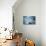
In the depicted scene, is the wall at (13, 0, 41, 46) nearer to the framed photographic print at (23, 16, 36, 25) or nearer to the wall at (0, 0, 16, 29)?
the framed photographic print at (23, 16, 36, 25)

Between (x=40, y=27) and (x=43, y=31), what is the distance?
0.33 meters

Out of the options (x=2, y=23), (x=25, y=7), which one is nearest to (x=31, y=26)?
(x=25, y=7)

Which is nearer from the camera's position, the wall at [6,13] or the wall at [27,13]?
the wall at [6,13]

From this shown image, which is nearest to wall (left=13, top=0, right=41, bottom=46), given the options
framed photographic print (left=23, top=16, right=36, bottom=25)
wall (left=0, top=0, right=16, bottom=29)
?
framed photographic print (left=23, top=16, right=36, bottom=25)

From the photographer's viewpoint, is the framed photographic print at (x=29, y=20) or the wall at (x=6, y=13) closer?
the wall at (x=6, y=13)

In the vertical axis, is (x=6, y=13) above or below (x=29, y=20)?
above

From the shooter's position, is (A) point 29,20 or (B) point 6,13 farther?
(A) point 29,20

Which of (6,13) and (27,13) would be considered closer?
(6,13)

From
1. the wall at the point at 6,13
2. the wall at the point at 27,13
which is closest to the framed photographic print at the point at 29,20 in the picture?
the wall at the point at 27,13

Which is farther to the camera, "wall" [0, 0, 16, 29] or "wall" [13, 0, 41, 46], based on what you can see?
"wall" [13, 0, 41, 46]

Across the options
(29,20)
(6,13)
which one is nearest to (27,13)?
(29,20)

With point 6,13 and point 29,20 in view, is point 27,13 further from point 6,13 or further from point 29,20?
point 6,13

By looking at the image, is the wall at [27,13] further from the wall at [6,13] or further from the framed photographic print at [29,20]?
the wall at [6,13]

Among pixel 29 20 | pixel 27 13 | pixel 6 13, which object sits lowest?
pixel 29 20
